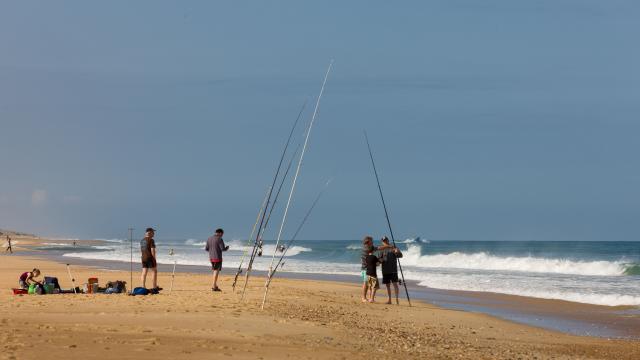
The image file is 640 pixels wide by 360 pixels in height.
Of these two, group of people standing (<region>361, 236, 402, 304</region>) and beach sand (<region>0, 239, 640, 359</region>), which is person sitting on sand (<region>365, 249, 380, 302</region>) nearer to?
group of people standing (<region>361, 236, 402, 304</region>)

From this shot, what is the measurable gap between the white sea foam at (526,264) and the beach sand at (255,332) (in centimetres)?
2857

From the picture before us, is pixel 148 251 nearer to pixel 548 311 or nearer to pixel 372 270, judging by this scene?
pixel 372 270

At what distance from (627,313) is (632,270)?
26.1 meters

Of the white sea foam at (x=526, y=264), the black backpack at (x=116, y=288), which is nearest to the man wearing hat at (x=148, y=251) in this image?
the black backpack at (x=116, y=288)

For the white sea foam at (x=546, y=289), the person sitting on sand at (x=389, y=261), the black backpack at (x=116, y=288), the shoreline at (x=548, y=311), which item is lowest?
the shoreline at (x=548, y=311)

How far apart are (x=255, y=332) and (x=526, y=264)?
1680 inches

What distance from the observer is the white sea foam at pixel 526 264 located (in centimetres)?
4322

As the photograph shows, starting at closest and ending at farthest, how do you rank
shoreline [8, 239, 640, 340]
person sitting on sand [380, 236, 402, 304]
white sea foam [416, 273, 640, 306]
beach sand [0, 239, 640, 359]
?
1. beach sand [0, 239, 640, 359]
2. shoreline [8, 239, 640, 340]
3. person sitting on sand [380, 236, 402, 304]
4. white sea foam [416, 273, 640, 306]

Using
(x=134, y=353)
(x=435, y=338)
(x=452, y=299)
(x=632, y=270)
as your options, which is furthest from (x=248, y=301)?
(x=632, y=270)

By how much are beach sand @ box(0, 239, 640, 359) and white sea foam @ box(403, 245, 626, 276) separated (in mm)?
28573

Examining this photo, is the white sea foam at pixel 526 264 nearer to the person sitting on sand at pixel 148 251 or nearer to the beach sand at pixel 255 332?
the beach sand at pixel 255 332

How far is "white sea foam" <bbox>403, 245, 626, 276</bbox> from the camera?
4322 cm

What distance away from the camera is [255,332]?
418 inches

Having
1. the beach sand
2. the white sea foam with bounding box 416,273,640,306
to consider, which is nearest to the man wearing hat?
the beach sand
